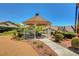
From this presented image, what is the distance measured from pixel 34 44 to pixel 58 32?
405 millimetres

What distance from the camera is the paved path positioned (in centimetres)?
642

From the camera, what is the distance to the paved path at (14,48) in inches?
253

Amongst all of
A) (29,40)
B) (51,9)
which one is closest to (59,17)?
(51,9)

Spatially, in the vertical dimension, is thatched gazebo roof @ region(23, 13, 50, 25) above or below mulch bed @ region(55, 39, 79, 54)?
above

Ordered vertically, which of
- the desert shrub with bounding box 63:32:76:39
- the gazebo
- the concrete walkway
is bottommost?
the concrete walkway

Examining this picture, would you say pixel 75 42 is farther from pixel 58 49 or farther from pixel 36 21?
pixel 36 21

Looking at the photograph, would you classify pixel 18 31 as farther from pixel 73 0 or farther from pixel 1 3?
pixel 73 0

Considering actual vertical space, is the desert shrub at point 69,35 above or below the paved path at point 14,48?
above

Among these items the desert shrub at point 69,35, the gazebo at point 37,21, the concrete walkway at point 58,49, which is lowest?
the concrete walkway at point 58,49

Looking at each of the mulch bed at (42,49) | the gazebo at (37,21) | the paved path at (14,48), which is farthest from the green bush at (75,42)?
the paved path at (14,48)

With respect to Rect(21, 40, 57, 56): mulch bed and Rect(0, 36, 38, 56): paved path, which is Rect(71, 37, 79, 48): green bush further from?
Rect(0, 36, 38, 56): paved path

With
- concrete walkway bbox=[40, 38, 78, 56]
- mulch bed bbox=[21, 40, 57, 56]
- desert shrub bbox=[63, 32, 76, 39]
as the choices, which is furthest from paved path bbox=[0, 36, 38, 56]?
desert shrub bbox=[63, 32, 76, 39]

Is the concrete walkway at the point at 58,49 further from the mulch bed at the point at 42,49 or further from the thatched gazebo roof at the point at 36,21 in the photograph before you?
the thatched gazebo roof at the point at 36,21

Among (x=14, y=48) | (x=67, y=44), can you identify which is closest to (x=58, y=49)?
(x=67, y=44)
